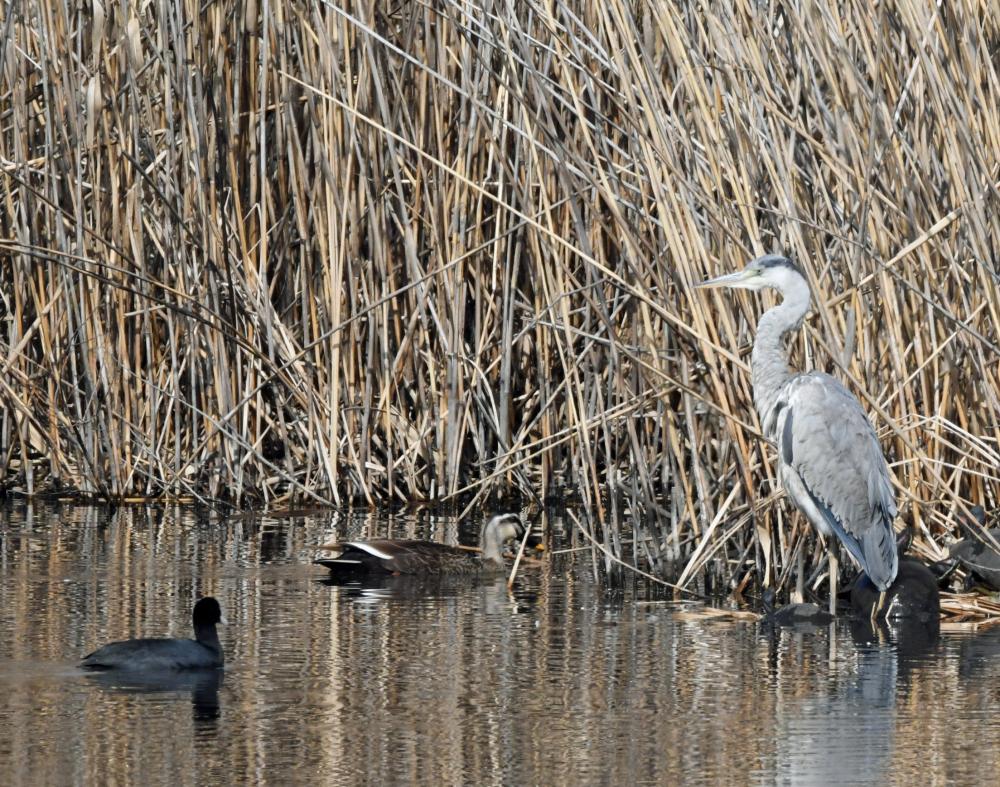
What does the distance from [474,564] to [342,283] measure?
1653 mm

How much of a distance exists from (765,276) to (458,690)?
175 cm

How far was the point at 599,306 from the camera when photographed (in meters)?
6.69

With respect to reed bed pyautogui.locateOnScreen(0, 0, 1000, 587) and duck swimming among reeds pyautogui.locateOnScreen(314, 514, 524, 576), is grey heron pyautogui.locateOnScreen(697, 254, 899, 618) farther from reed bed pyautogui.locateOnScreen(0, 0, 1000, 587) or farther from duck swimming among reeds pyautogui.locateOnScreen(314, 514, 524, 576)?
duck swimming among reeds pyautogui.locateOnScreen(314, 514, 524, 576)

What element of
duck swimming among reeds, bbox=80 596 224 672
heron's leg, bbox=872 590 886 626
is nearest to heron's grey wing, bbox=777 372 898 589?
heron's leg, bbox=872 590 886 626

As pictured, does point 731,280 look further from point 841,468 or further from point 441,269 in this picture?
point 441,269

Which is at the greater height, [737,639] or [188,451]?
[188,451]

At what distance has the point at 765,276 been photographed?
6113 mm

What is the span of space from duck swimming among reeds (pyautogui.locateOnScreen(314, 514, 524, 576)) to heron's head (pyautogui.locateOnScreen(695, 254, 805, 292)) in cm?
171

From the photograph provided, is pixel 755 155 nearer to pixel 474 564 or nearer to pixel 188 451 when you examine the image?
pixel 474 564

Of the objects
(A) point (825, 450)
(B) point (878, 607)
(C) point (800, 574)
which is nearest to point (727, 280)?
(A) point (825, 450)

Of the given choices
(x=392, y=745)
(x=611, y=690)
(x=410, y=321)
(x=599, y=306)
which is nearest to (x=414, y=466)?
(x=410, y=321)

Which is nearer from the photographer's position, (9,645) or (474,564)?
(9,645)

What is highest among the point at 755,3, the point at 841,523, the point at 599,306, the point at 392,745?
the point at 755,3

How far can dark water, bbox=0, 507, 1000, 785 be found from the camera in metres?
4.35
